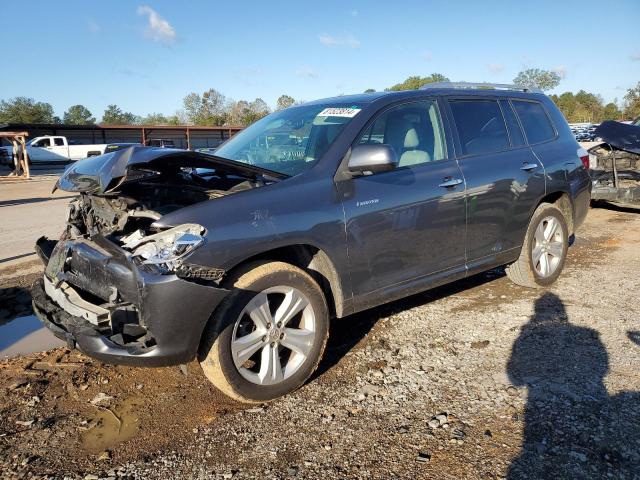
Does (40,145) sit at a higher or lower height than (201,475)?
higher

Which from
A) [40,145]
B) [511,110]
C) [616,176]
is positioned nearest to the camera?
[511,110]

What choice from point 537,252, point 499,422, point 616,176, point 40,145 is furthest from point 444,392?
point 40,145

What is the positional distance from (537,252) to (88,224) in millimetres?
4100

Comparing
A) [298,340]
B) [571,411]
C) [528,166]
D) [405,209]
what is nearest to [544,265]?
[528,166]

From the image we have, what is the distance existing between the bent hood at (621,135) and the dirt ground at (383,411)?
18.3 ft

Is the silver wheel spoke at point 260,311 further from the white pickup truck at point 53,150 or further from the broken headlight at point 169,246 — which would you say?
the white pickup truck at point 53,150

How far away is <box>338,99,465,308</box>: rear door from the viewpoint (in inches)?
139

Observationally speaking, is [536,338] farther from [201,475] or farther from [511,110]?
[201,475]

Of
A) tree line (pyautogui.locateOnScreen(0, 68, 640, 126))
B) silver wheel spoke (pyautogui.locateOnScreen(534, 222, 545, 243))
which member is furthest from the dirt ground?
tree line (pyautogui.locateOnScreen(0, 68, 640, 126))

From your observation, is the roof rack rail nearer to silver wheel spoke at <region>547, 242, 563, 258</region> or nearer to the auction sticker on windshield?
the auction sticker on windshield

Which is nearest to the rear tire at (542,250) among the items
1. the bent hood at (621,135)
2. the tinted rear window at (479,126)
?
the tinted rear window at (479,126)

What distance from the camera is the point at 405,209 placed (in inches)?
148

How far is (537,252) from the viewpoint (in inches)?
203

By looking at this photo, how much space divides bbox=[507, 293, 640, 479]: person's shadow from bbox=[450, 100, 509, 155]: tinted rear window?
1.61 metres
